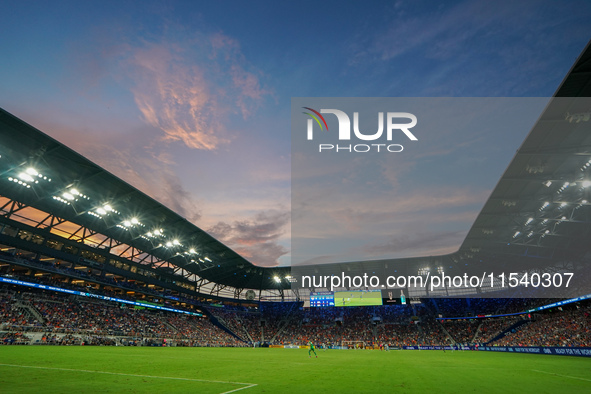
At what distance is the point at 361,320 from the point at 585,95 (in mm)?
61467

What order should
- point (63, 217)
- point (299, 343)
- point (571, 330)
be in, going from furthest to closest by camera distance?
point (299, 343), point (63, 217), point (571, 330)

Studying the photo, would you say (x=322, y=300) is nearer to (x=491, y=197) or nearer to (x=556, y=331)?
(x=556, y=331)

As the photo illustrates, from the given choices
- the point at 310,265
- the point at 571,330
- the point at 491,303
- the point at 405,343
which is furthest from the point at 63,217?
the point at 491,303

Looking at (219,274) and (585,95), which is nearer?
(585,95)

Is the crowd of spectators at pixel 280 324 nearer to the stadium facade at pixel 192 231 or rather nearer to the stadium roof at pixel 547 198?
the stadium facade at pixel 192 231

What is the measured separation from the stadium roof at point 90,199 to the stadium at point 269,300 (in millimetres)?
211

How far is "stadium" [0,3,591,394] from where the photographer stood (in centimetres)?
1345

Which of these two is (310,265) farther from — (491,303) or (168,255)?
(491,303)

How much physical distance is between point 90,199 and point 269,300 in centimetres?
5689

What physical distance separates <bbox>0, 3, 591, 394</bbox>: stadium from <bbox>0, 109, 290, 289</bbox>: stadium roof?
0.21 meters

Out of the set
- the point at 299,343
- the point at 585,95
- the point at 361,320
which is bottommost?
the point at 299,343

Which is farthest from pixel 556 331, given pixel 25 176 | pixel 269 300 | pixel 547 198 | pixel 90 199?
pixel 25 176

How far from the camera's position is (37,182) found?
34219 millimetres

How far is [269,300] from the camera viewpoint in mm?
84188
